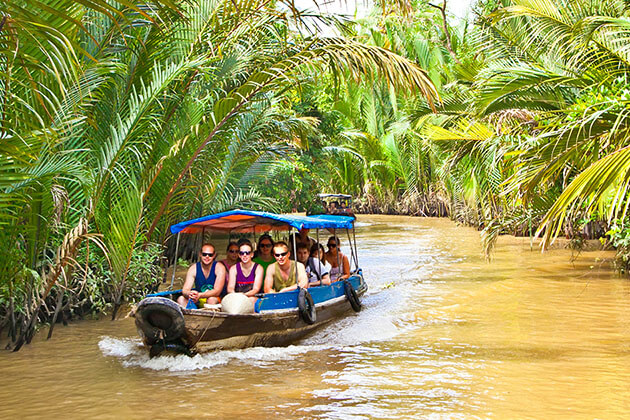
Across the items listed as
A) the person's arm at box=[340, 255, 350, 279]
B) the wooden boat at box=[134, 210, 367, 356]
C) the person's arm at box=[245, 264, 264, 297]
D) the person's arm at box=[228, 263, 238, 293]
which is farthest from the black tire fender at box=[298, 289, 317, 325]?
the person's arm at box=[340, 255, 350, 279]

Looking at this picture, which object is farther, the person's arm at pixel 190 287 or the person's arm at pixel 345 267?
the person's arm at pixel 345 267

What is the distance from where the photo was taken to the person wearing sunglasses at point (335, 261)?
1185cm

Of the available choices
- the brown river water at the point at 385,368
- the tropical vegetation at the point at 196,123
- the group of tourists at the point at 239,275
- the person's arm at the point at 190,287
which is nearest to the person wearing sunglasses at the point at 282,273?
the group of tourists at the point at 239,275

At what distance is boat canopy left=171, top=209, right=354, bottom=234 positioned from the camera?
29.7 feet

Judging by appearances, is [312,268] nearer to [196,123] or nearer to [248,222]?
[248,222]

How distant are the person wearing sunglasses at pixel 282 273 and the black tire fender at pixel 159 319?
184 cm

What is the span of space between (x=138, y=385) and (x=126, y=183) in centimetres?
343

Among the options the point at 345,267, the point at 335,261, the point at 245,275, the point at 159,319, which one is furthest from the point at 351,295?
the point at 159,319

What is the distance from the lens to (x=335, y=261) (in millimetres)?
12289

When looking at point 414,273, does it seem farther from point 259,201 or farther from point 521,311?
point 521,311

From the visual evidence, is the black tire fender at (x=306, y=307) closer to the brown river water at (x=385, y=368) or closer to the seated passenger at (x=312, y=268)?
the brown river water at (x=385, y=368)

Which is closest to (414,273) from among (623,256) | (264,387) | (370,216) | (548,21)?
(623,256)

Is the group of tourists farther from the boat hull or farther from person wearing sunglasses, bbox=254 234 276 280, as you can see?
the boat hull

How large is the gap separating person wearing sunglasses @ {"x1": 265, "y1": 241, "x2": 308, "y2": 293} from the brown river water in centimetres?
84
